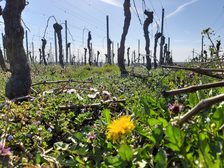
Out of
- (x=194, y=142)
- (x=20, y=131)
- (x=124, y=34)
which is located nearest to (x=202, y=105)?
(x=194, y=142)

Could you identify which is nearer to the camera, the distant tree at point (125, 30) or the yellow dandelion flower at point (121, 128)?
the yellow dandelion flower at point (121, 128)

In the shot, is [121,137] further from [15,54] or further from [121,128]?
[15,54]

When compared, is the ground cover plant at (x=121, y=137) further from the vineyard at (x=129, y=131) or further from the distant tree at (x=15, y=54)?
the distant tree at (x=15, y=54)

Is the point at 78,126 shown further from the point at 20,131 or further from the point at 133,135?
the point at 133,135

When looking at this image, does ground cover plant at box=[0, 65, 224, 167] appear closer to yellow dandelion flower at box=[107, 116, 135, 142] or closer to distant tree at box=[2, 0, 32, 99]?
yellow dandelion flower at box=[107, 116, 135, 142]

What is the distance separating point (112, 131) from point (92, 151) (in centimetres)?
46

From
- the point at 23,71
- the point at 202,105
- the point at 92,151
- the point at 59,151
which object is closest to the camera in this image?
the point at 202,105

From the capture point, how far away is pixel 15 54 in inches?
173

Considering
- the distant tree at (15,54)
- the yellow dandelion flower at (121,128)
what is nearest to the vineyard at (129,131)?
the yellow dandelion flower at (121,128)

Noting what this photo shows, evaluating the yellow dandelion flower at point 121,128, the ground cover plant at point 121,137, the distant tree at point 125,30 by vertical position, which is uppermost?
the distant tree at point 125,30

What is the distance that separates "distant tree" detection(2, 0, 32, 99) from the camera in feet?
14.1

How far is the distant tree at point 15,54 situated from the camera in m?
4.29

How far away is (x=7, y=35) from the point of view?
4.46 meters

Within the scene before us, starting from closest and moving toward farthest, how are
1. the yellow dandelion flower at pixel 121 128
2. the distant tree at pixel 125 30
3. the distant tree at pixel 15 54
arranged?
the yellow dandelion flower at pixel 121 128, the distant tree at pixel 15 54, the distant tree at pixel 125 30
